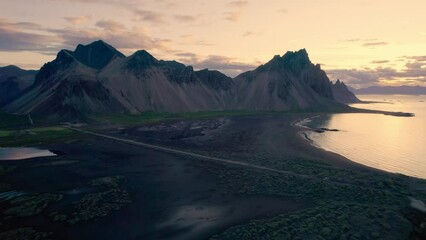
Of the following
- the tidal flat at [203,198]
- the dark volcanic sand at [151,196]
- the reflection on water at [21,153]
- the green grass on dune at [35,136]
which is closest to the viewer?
the tidal flat at [203,198]

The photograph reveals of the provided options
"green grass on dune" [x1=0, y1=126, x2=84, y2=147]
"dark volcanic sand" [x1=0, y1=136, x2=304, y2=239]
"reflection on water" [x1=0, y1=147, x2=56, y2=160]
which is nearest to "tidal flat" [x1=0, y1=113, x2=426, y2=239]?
"dark volcanic sand" [x1=0, y1=136, x2=304, y2=239]

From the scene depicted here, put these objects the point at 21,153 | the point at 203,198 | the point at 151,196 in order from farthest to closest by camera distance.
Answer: the point at 21,153 → the point at 151,196 → the point at 203,198

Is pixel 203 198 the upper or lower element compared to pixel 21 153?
upper

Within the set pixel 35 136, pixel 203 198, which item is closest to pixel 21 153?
pixel 35 136

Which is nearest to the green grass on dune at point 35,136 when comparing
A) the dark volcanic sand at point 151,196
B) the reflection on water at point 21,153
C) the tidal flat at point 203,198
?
the reflection on water at point 21,153

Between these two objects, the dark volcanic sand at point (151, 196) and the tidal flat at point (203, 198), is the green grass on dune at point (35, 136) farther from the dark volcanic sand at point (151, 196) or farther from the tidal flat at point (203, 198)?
the tidal flat at point (203, 198)

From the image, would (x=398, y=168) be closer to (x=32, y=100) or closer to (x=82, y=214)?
(x=82, y=214)

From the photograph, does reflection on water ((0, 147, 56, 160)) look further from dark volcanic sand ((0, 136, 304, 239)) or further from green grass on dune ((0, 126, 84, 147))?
green grass on dune ((0, 126, 84, 147))

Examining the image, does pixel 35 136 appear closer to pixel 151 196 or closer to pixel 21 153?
pixel 21 153

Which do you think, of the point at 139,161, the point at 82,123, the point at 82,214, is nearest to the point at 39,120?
the point at 82,123
